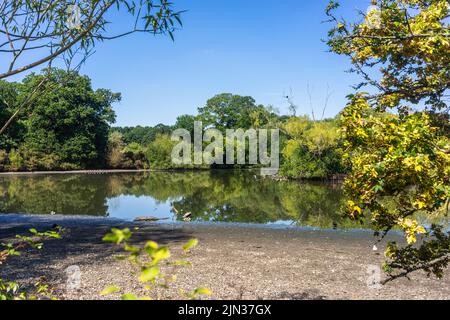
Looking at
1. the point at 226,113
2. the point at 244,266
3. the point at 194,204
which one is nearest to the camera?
the point at 244,266

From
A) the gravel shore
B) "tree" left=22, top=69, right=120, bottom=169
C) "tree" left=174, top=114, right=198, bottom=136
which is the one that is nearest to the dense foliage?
"tree" left=22, top=69, right=120, bottom=169

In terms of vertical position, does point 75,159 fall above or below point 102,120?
below

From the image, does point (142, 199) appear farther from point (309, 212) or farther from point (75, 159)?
point (75, 159)

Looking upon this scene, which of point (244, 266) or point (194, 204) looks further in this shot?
point (194, 204)

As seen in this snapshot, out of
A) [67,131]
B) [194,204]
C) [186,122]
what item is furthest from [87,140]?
[194,204]

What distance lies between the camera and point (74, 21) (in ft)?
13.1

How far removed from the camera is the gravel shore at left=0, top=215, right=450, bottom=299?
6.66m

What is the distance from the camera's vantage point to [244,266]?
8422 mm

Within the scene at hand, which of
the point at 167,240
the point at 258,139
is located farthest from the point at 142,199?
the point at 258,139

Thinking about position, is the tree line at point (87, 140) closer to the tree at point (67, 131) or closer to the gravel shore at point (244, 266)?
the tree at point (67, 131)

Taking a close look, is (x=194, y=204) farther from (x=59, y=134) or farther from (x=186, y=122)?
(x=186, y=122)

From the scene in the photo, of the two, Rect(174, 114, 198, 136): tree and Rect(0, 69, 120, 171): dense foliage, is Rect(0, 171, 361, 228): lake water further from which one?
Rect(174, 114, 198, 136): tree
